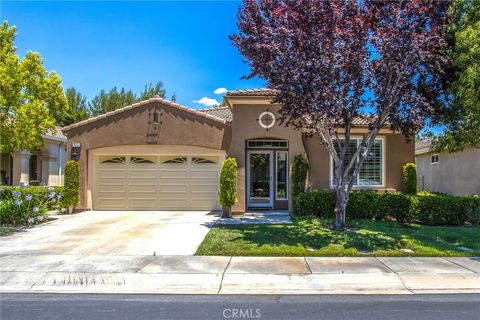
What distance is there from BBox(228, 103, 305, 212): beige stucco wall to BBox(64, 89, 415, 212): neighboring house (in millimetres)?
542

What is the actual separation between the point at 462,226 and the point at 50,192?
46.4 ft

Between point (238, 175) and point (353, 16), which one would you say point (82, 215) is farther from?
point (353, 16)

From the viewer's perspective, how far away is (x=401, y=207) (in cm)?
1354

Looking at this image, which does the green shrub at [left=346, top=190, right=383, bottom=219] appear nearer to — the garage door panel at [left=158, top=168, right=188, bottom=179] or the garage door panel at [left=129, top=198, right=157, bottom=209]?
the garage door panel at [left=158, top=168, right=188, bottom=179]

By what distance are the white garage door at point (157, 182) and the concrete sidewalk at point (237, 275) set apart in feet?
25.2

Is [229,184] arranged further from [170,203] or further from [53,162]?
[53,162]

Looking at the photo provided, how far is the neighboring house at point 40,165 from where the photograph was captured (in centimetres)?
2078

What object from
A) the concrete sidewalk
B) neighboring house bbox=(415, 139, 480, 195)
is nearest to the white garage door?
the concrete sidewalk

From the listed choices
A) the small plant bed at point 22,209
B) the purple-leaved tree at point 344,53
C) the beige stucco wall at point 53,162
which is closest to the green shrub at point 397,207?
the purple-leaved tree at point 344,53

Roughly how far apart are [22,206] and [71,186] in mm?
2539

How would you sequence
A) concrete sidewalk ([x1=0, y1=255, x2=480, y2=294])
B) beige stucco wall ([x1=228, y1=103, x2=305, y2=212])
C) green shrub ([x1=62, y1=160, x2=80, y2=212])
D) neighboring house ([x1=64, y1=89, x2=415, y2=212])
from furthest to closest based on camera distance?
neighboring house ([x1=64, y1=89, x2=415, y2=212]) → green shrub ([x1=62, y1=160, x2=80, y2=212]) → beige stucco wall ([x1=228, y1=103, x2=305, y2=212]) → concrete sidewalk ([x1=0, y1=255, x2=480, y2=294])

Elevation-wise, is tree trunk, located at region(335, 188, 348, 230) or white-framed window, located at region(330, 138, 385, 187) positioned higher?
white-framed window, located at region(330, 138, 385, 187)

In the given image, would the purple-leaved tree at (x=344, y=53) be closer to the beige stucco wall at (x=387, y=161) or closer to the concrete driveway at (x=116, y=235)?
the concrete driveway at (x=116, y=235)

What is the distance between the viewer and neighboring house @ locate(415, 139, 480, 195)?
66.2 ft
